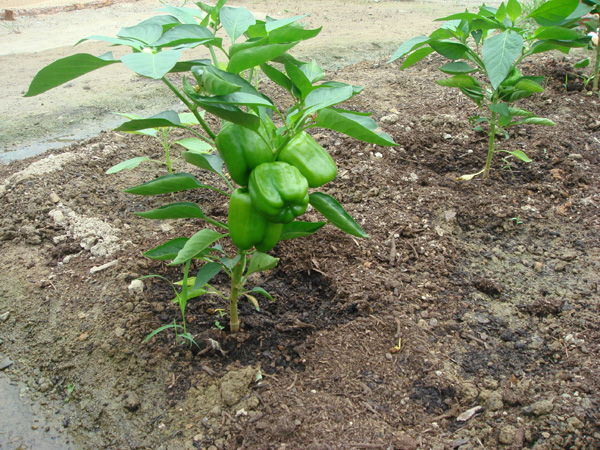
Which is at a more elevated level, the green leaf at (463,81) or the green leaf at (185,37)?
the green leaf at (185,37)

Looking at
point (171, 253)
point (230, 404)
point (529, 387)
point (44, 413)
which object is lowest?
point (44, 413)

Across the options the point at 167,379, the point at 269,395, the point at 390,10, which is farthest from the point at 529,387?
the point at 390,10

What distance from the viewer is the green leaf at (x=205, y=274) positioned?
4.96 feet

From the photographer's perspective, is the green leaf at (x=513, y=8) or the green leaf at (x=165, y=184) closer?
the green leaf at (x=165, y=184)

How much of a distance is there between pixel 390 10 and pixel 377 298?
5.90 meters

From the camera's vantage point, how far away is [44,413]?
1586 mm

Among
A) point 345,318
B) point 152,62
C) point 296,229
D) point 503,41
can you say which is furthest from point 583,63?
point 152,62

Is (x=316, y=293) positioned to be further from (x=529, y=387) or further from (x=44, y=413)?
(x=44, y=413)

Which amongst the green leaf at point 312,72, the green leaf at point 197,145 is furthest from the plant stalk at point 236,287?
the green leaf at point 197,145

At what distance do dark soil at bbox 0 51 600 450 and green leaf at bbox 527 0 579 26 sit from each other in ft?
2.75

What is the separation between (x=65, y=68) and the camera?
1140mm

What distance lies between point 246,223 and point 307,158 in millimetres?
249

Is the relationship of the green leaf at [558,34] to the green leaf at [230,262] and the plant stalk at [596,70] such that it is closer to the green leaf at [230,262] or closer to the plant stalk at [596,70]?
the plant stalk at [596,70]

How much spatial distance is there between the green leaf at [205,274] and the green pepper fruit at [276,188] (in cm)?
34
